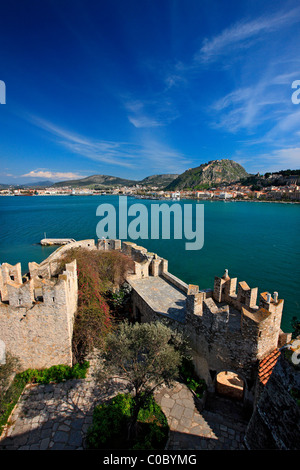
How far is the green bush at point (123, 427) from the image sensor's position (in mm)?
6246

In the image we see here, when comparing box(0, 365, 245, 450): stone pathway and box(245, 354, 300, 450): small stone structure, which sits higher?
box(245, 354, 300, 450): small stone structure

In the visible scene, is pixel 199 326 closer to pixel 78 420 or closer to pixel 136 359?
pixel 136 359

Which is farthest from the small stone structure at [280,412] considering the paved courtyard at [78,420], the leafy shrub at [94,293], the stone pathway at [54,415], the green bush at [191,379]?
the leafy shrub at [94,293]

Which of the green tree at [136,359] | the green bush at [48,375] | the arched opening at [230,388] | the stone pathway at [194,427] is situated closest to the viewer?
the stone pathway at [194,427]

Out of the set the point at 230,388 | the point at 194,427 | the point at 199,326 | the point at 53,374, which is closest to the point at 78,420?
the point at 53,374

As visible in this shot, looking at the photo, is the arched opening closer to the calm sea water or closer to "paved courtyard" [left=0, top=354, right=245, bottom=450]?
"paved courtyard" [left=0, top=354, right=245, bottom=450]

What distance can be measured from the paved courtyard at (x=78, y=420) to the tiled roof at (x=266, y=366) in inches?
80.8

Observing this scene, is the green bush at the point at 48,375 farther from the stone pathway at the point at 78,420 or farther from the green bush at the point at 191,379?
the green bush at the point at 191,379

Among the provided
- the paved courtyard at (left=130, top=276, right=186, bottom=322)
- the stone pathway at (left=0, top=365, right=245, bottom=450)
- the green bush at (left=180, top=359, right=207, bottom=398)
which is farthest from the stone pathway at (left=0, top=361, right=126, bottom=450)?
the paved courtyard at (left=130, top=276, right=186, bottom=322)

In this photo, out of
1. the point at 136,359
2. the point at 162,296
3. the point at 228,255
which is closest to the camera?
the point at 136,359

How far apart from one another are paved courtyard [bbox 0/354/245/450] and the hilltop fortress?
99 cm

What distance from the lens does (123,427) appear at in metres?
A: 6.86

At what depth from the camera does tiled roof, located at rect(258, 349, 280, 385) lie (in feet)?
21.0

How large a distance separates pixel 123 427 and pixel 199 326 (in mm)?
3907
